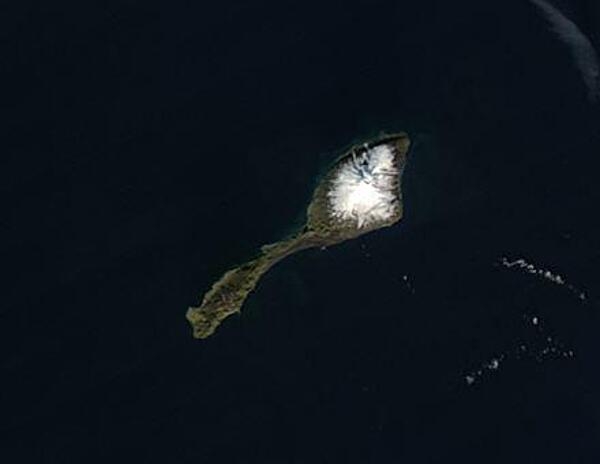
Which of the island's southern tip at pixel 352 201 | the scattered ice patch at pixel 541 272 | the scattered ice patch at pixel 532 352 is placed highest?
the island's southern tip at pixel 352 201

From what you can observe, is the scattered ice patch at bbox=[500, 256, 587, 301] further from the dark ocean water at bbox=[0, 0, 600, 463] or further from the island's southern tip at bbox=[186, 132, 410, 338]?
the island's southern tip at bbox=[186, 132, 410, 338]

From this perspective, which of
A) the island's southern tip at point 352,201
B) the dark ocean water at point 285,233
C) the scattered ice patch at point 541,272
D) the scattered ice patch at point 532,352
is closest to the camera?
the dark ocean water at point 285,233

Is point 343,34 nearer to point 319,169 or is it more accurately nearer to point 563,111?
point 319,169

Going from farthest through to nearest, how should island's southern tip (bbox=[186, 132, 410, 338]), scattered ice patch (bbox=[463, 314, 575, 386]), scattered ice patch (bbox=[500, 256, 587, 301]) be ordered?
scattered ice patch (bbox=[500, 256, 587, 301]) → island's southern tip (bbox=[186, 132, 410, 338]) → scattered ice patch (bbox=[463, 314, 575, 386])

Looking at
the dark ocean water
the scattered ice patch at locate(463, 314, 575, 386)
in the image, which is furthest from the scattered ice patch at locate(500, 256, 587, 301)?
the scattered ice patch at locate(463, 314, 575, 386)

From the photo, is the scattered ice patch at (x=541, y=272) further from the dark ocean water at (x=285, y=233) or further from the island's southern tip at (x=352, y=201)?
the island's southern tip at (x=352, y=201)

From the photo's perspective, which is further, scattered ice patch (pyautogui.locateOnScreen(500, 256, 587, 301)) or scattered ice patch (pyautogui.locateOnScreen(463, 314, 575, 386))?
scattered ice patch (pyautogui.locateOnScreen(500, 256, 587, 301))

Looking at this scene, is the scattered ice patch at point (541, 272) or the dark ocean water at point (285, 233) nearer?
the dark ocean water at point (285, 233)

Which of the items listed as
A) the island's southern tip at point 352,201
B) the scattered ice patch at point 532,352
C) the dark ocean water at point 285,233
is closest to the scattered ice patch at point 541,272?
the dark ocean water at point 285,233
